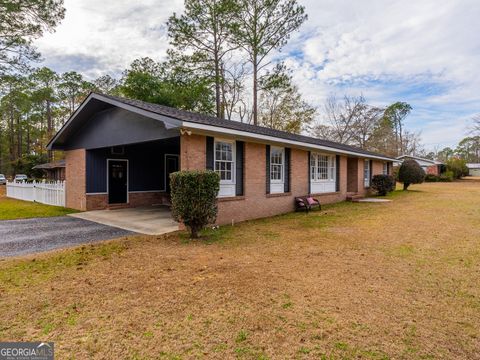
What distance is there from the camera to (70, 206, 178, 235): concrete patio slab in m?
8.80

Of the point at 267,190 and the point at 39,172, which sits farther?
the point at 39,172

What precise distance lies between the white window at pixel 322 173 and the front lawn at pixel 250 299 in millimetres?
7390

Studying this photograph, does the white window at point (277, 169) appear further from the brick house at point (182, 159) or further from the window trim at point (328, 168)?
the window trim at point (328, 168)

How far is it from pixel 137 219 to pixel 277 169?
5.90 m

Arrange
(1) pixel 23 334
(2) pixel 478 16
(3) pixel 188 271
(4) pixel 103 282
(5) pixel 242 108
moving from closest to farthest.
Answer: (1) pixel 23 334 < (4) pixel 103 282 < (3) pixel 188 271 < (2) pixel 478 16 < (5) pixel 242 108

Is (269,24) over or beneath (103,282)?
over

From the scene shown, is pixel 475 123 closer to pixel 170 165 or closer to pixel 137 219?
pixel 170 165

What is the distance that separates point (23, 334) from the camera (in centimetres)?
295

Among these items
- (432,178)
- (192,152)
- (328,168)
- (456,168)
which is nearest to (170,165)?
(192,152)

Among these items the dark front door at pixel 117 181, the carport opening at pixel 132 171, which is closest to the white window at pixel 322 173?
the carport opening at pixel 132 171

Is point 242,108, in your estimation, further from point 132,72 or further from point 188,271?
point 188,271

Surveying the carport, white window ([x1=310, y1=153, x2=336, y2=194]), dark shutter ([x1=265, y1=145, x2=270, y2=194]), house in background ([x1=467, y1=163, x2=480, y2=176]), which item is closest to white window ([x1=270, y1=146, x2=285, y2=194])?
dark shutter ([x1=265, y1=145, x2=270, y2=194])

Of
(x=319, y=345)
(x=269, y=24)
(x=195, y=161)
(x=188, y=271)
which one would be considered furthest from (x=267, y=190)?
(x=269, y=24)

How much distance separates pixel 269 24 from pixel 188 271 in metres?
20.7
